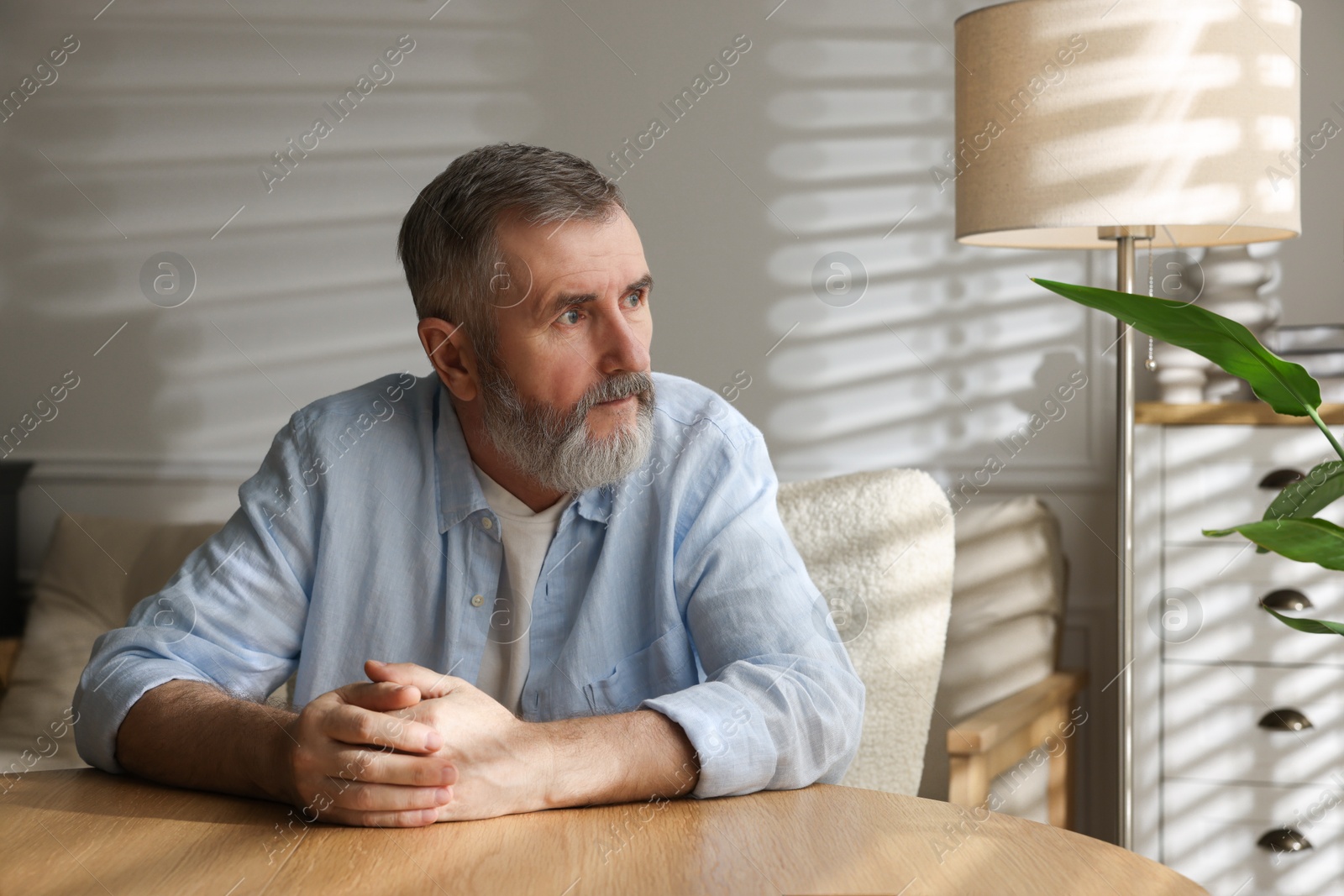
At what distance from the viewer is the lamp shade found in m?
1.54

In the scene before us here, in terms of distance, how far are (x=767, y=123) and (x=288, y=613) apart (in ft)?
5.87

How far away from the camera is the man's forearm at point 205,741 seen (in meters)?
0.99

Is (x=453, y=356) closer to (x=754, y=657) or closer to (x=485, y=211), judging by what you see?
(x=485, y=211)

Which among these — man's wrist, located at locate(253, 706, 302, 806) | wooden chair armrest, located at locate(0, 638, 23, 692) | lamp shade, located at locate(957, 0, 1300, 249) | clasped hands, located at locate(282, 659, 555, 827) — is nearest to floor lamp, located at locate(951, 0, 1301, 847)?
lamp shade, located at locate(957, 0, 1300, 249)

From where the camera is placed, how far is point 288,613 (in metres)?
1.36

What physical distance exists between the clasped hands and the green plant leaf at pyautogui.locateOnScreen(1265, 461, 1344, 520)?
0.58 metres

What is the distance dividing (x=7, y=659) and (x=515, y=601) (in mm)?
1675

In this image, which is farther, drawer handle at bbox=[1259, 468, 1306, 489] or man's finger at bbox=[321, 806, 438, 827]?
drawer handle at bbox=[1259, 468, 1306, 489]

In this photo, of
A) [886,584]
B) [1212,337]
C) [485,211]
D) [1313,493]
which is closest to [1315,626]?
[1313,493]

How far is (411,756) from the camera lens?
36.0 inches

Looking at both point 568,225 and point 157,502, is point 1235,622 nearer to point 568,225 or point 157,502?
point 568,225

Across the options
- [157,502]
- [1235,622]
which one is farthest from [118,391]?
[1235,622]

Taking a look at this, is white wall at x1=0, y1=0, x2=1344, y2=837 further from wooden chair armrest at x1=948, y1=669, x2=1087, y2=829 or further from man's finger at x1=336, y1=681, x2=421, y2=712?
man's finger at x1=336, y1=681, x2=421, y2=712

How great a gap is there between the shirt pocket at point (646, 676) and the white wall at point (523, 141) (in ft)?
4.67
